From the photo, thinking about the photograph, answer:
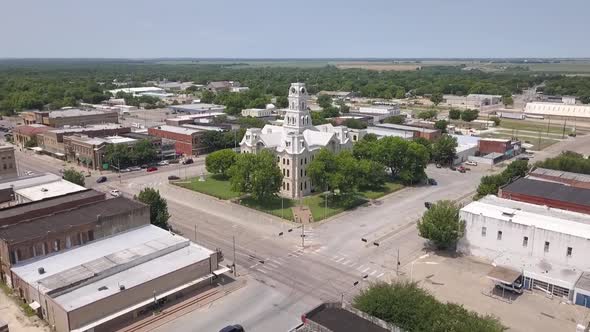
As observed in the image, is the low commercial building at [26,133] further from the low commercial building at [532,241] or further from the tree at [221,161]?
the low commercial building at [532,241]

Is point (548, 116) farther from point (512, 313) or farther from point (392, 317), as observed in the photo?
point (392, 317)

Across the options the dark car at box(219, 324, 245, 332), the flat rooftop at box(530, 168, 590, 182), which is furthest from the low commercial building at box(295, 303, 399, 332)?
the flat rooftop at box(530, 168, 590, 182)

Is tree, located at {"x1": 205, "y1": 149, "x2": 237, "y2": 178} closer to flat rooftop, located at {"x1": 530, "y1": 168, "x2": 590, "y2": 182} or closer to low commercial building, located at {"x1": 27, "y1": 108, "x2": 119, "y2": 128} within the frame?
flat rooftop, located at {"x1": 530, "y1": 168, "x2": 590, "y2": 182}

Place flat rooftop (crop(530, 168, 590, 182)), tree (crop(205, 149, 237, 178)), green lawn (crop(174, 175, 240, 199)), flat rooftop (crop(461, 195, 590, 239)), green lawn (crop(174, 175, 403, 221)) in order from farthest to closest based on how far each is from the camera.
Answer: tree (crop(205, 149, 237, 178)) → green lawn (crop(174, 175, 240, 199)) → green lawn (crop(174, 175, 403, 221)) → flat rooftop (crop(530, 168, 590, 182)) → flat rooftop (crop(461, 195, 590, 239))

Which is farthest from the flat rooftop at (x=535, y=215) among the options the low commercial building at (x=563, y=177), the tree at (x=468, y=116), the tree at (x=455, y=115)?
the tree at (x=455, y=115)

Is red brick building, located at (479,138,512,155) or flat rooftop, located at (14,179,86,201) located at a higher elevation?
flat rooftop, located at (14,179,86,201)

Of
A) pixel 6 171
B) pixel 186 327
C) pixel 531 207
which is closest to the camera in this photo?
pixel 186 327

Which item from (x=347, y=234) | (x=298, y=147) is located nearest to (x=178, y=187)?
(x=298, y=147)
